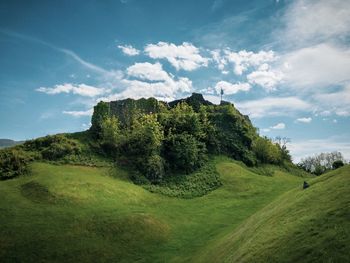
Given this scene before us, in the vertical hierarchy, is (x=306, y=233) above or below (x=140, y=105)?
below

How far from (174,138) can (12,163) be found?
3088cm

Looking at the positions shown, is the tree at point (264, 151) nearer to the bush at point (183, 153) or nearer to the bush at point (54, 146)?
the bush at point (183, 153)

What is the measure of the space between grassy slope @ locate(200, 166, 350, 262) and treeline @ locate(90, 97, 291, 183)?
3735 cm

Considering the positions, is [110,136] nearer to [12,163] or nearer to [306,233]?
[12,163]

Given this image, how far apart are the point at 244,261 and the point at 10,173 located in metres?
43.1

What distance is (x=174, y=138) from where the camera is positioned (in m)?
71.8

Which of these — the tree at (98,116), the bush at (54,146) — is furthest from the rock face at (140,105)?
the bush at (54,146)

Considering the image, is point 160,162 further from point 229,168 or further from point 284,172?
point 284,172

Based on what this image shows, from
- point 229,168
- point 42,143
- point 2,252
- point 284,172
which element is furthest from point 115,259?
point 284,172

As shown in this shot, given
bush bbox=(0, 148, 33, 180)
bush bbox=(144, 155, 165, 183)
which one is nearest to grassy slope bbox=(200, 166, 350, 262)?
bush bbox=(144, 155, 165, 183)

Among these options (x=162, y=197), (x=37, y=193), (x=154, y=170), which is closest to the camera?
(x=37, y=193)

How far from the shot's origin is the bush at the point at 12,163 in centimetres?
5366

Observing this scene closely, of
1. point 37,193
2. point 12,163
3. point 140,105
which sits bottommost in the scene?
point 37,193

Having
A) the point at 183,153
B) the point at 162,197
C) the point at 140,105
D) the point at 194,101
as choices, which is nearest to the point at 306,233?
the point at 162,197
